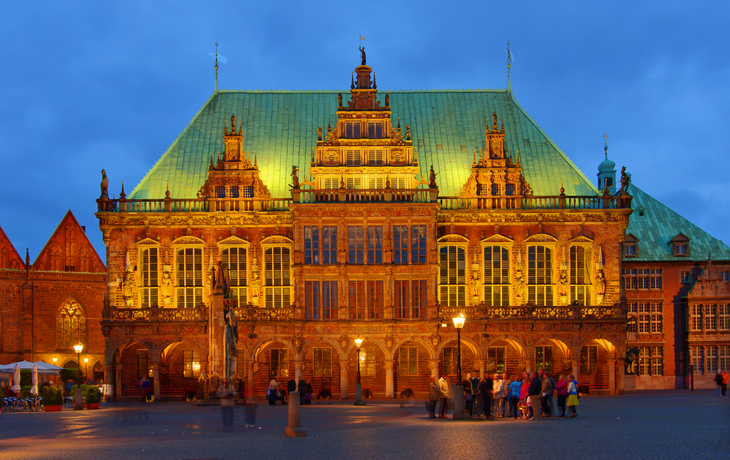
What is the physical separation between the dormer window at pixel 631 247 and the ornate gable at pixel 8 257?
42.1 meters

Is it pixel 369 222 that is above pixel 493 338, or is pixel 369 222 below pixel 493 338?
above

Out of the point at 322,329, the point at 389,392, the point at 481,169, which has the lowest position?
the point at 389,392

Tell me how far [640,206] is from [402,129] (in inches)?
709

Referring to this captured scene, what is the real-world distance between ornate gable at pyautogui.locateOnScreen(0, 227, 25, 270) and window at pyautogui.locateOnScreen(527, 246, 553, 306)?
36.6 meters

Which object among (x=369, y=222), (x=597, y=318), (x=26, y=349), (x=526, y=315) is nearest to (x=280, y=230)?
(x=369, y=222)

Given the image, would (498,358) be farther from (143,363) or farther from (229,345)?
(229,345)

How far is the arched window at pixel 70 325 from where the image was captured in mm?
67562

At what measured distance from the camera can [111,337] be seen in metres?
51.7

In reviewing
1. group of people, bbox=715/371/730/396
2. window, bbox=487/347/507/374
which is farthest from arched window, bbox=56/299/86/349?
group of people, bbox=715/371/730/396

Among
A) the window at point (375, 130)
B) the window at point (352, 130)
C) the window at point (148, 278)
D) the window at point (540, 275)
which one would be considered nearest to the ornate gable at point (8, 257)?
the window at point (148, 278)

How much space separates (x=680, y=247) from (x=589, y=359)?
1285cm

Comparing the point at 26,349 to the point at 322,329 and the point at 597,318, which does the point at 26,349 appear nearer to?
the point at 322,329

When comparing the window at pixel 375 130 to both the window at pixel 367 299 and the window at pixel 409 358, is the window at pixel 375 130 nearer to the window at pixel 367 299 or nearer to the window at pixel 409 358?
the window at pixel 367 299

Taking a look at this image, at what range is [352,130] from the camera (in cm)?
5450
